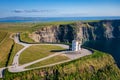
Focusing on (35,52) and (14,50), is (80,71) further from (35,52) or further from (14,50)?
(14,50)

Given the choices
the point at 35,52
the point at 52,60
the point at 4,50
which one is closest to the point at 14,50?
the point at 4,50

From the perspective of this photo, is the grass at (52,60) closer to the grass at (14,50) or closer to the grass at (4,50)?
the grass at (14,50)

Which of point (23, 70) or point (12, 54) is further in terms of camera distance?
point (12, 54)

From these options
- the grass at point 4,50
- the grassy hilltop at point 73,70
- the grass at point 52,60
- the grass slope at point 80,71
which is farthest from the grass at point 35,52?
the grass slope at point 80,71

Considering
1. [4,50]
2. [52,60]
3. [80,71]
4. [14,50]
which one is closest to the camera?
[80,71]

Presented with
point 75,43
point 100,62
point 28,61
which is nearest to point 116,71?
point 100,62

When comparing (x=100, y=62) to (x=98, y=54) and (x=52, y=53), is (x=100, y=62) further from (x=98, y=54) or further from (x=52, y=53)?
(x=52, y=53)
